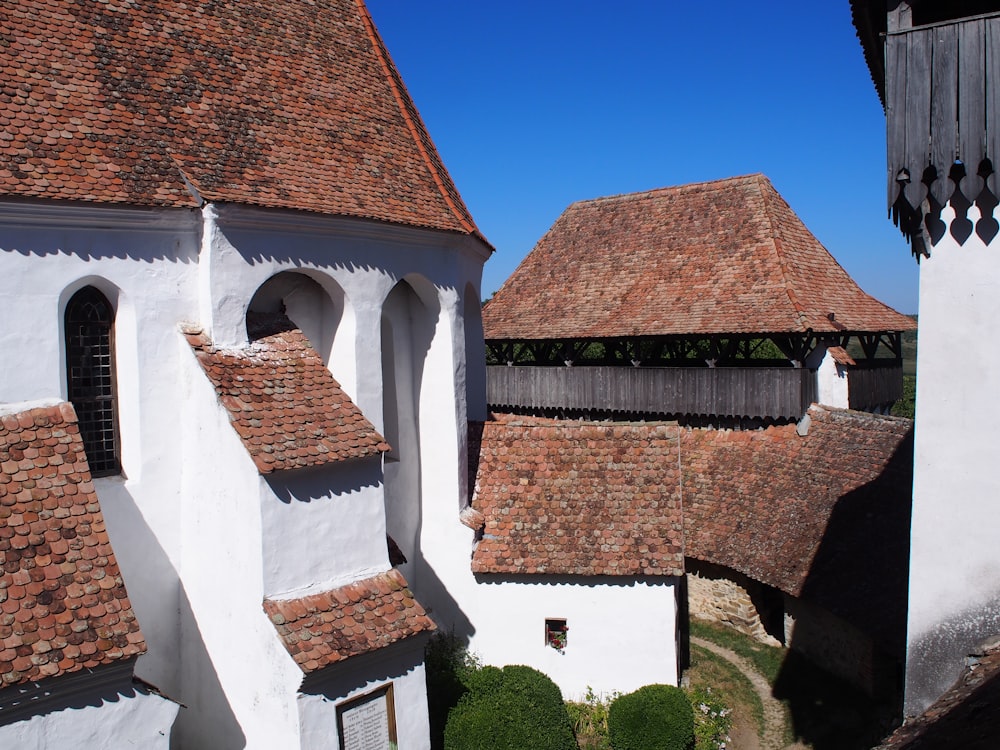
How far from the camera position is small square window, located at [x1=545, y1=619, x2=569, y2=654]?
1166cm

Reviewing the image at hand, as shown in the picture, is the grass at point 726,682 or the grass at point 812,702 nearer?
the grass at point 812,702

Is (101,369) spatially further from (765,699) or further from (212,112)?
(765,699)

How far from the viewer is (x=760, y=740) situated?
11844 millimetres

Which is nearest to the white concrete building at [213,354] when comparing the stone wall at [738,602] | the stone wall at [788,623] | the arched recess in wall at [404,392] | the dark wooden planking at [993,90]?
the arched recess in wall at [404,392]

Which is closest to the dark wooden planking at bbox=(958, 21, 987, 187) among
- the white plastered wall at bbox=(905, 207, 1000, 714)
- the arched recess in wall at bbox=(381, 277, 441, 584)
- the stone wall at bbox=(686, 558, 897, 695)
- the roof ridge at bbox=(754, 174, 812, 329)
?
the white plastered wall at bbox=(905, 207, 1000, 714)

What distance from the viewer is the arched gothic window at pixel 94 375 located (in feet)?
27.9

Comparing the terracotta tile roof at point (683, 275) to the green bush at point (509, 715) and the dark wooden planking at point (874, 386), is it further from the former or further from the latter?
the green bush at point (509, 715)

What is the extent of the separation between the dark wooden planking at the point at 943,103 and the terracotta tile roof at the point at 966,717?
378 cm

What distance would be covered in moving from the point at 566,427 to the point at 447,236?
3.76 metres

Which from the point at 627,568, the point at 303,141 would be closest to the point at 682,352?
the point at 627,568

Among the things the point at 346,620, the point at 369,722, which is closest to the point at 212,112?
the point at 346,620

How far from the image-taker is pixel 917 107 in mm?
6613

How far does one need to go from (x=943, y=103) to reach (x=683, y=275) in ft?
43.8

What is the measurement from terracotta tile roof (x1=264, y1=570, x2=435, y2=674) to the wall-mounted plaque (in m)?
0.70
